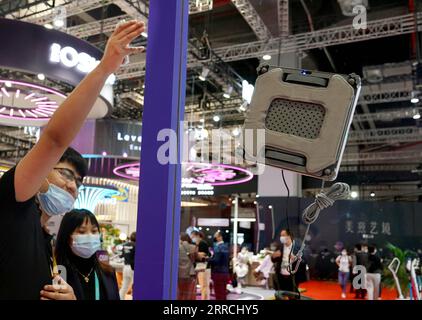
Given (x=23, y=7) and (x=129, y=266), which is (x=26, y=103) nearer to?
(x=129, y=266)

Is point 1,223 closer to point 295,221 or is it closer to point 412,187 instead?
point 295,221

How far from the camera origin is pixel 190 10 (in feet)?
3.79

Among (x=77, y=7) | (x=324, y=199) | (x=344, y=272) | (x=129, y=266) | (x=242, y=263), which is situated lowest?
(x=242, y=263)

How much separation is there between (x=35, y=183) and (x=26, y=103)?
400 centimetres

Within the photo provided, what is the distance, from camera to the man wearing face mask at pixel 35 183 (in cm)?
87

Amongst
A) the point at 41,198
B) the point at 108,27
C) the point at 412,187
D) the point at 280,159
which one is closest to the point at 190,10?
the point at 280,159

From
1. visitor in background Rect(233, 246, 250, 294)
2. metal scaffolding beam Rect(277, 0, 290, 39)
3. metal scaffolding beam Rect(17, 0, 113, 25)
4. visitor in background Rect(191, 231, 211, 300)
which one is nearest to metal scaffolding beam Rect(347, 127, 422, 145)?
metal scaffolding beam Rect(277, 0, 290, 39)

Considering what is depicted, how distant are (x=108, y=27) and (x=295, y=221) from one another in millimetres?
6729

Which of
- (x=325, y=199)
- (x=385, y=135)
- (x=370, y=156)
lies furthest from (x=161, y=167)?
(x=385, y=135)

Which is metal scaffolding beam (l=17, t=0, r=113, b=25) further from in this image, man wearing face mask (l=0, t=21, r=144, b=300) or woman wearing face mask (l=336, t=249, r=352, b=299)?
man wearing face mask (l=0, t=21, r=144, b=300)

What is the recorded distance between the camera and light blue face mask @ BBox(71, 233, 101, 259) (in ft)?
4.65

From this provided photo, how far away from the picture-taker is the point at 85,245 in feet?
4.78

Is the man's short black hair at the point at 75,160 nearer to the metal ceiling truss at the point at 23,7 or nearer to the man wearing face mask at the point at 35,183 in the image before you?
the man wearing face mask at the point at 35,183

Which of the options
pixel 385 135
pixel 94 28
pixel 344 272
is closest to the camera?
pixel 344 272
